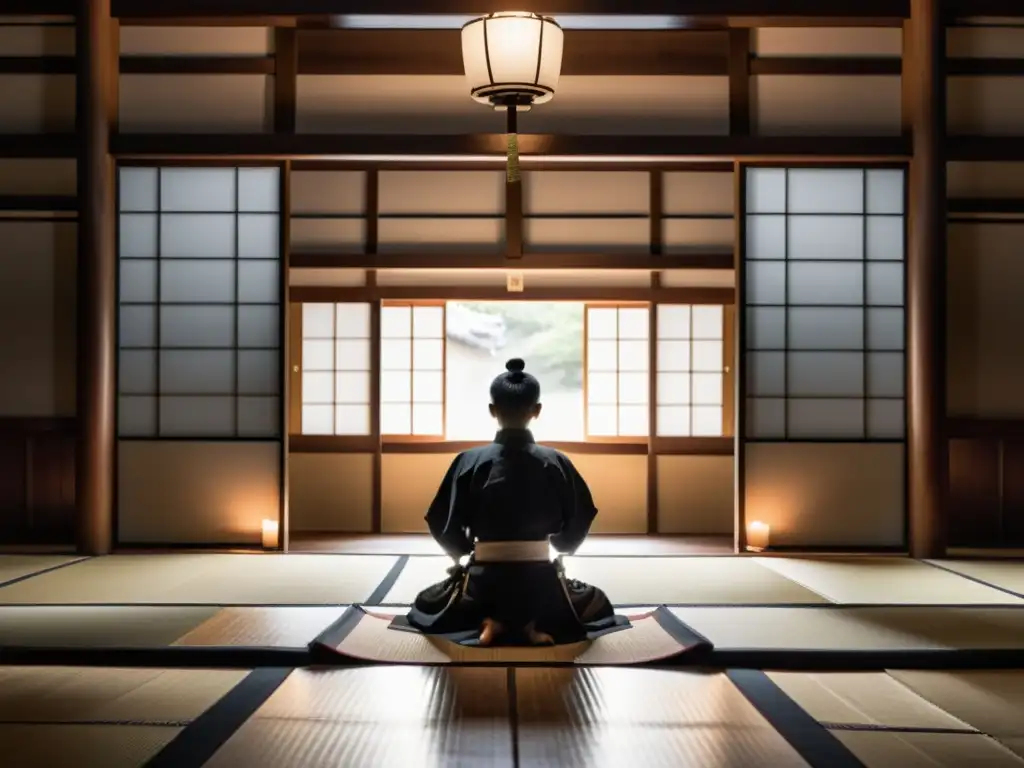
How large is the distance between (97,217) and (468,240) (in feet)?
7.40

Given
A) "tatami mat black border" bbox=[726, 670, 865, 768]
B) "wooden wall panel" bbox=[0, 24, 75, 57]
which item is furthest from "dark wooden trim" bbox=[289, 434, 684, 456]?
"tatami mat black border" bbox=[726, 670, 865, 768]

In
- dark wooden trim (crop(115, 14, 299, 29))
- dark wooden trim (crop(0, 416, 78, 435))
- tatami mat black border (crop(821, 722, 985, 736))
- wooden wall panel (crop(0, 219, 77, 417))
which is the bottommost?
tatami mat black border (crop(821, 722, 985, 736))

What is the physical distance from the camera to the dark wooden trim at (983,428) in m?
5.71

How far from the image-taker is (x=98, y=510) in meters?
5.67

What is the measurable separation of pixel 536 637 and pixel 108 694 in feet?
4.24

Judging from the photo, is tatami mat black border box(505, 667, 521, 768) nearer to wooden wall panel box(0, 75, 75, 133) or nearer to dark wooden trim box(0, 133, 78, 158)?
dark wooden trim box(0, 133, 78, 158)

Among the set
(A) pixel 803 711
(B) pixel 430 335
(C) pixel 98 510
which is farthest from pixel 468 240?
(A) pixel 803 711

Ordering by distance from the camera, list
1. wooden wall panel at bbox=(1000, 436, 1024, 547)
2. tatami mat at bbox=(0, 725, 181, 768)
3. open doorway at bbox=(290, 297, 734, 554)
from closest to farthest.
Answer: tatami mat at bbox=(0, 725, 181, 768) < wooden wall panel at bbox=(1000, 436, 1024, 547) < open doorway at bbox=(290, 297, 734, 554)

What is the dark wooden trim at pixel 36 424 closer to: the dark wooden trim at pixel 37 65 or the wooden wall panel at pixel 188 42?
the dark wooden trim at pixel 37 65

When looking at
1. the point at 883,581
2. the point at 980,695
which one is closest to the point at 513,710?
the point at 980,695

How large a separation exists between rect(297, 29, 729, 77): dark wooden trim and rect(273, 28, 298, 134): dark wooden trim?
0.92 feet

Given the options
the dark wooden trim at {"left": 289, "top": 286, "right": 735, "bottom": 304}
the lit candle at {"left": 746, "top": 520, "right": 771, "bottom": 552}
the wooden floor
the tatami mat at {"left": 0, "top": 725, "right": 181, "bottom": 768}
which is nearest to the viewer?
the tatami mat at {"left": 0, "top": 725, "right": 181, "bottom": 768}

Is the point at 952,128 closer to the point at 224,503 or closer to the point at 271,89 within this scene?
the point at 271,89

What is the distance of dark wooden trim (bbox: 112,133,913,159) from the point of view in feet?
18.8
